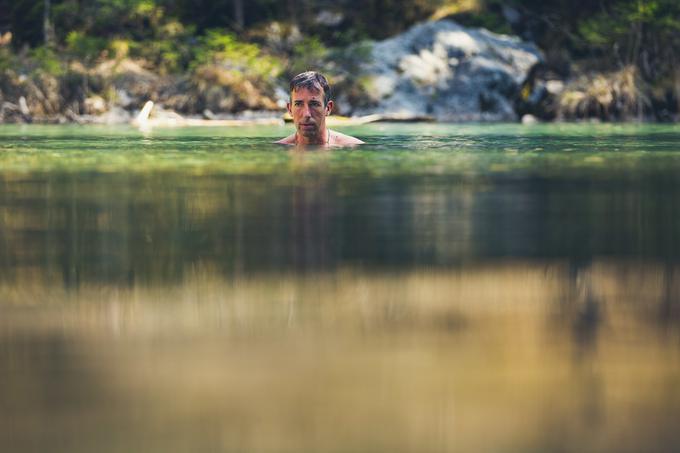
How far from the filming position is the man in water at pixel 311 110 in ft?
34.0

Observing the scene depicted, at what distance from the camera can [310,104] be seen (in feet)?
34.9

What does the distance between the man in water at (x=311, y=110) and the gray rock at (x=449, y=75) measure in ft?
47.9

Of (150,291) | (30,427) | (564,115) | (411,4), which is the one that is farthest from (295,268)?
(411,4)

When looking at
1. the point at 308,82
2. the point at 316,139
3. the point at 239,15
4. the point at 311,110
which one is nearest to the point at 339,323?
the point at 308,82

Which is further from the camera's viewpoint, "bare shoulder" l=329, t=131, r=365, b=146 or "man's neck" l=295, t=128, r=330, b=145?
"bare shoulder" l=329, t=131, r=365, b=146

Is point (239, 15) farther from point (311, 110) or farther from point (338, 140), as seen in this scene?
point (311, 110)

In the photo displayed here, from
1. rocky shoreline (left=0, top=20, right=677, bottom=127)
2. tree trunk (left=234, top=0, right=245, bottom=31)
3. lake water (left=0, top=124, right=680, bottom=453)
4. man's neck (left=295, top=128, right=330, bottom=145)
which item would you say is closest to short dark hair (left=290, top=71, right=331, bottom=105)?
man's neck (left=295, top=128, right=330, bottom=145)

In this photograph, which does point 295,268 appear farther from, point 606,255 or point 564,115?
point 564,115

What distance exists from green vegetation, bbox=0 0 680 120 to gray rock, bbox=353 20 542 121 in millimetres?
674

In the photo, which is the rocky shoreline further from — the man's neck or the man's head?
the man's head

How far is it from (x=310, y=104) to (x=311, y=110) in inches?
5.7

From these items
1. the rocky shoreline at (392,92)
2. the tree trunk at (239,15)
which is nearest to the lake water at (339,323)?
the rocky shoreline at (392,92)

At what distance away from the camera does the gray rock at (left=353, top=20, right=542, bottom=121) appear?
2658 cm

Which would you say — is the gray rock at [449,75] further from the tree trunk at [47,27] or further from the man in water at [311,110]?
the man in water at [311,110]
